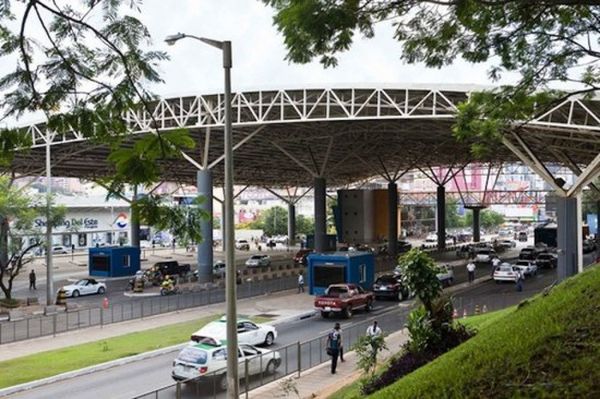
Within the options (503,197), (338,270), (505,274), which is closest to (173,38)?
(338,270)

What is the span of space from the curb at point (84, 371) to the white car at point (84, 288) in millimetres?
21034

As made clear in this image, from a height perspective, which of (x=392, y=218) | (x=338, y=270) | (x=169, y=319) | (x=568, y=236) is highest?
(x=392, y=218)

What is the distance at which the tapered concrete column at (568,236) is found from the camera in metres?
39.0

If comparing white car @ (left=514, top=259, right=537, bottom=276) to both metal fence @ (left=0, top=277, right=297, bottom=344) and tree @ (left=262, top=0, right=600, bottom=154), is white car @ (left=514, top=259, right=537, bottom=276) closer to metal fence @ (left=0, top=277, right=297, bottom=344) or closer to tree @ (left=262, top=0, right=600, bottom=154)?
metal fence @ (left=0, top=277, right=297, bottom=344)

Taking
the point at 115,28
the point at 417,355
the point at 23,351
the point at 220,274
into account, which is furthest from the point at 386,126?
the point at 115,28

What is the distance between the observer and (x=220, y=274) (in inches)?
2037

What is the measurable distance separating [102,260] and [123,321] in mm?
25837

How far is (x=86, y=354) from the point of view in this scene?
22750 millimetres

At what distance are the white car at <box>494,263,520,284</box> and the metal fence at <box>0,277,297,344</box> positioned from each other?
52.2 feet

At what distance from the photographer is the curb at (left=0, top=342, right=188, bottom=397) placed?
1808 centimetres

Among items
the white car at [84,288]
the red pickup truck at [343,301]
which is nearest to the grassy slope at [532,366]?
the red pickup truck at [343,301]

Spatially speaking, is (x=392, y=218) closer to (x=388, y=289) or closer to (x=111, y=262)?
(x=111, y=262)

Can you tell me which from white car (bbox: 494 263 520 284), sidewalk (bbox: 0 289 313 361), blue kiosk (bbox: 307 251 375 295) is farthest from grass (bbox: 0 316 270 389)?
white car (bbox: 494 263 520 284)

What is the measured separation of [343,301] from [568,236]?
669 inches
